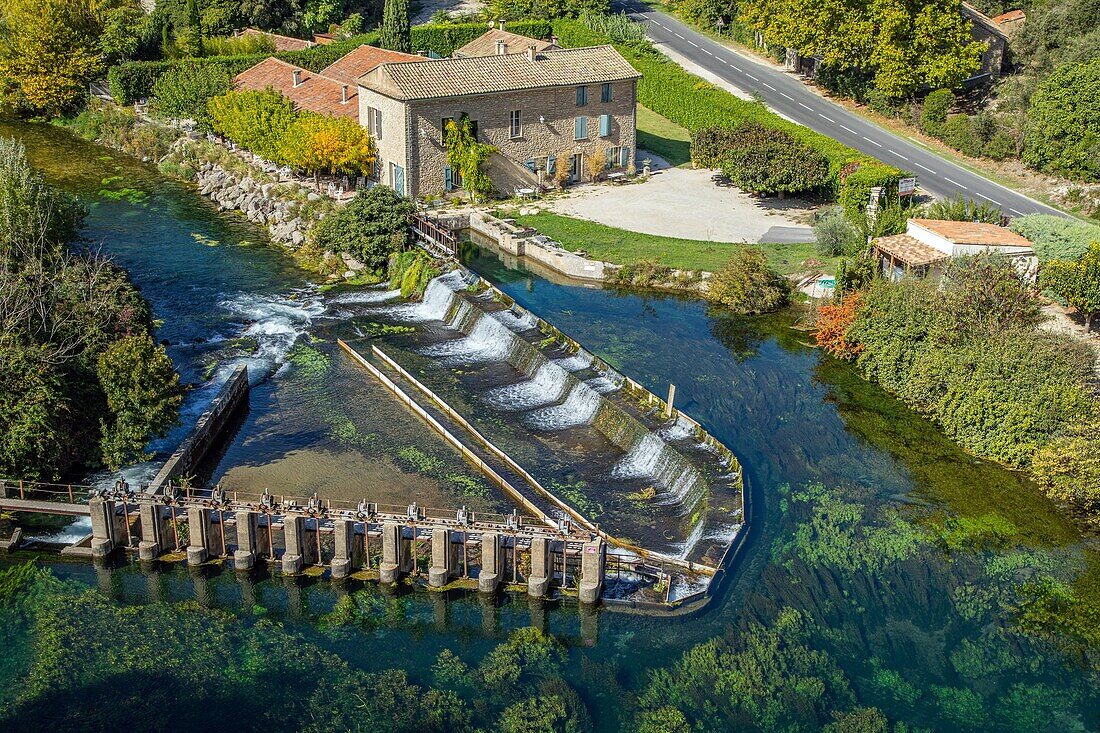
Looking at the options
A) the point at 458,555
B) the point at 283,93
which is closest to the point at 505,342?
the point at 458,555

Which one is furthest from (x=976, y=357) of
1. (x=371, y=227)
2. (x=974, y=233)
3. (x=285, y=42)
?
(x=285, y=42)

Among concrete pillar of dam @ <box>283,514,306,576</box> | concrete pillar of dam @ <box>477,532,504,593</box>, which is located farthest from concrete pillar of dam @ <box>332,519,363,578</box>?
concrete pillar of dam @ <box>477,532,504,593</box>

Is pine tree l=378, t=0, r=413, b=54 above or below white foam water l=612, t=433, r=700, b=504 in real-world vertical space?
above

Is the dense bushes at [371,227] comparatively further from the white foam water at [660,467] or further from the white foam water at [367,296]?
the white foam water at [660,467]

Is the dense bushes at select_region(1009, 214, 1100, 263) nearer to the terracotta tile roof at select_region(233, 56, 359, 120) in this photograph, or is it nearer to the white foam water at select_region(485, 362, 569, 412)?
the white foam water at select_region(485, 362, 569, 412)

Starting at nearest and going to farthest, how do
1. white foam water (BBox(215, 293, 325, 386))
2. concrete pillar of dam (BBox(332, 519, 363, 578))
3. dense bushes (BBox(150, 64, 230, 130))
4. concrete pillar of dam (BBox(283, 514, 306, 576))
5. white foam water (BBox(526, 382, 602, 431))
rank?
concrete pillar of dam (BBox(332, 519, 363, 578)), concrete pillar of dam (BBox(283, 514, 306, 576)), white foam water (BBox(526, 382, 602, 431)), white foam water (BBox(215, 293, 325, 386)), dense bushes (BBox(150, 64, 230, 130))

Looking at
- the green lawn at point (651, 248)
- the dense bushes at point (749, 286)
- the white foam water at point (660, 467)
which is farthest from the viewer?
the green lawn at point (651, 248)

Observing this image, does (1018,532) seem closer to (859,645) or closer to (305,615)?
(859,645)

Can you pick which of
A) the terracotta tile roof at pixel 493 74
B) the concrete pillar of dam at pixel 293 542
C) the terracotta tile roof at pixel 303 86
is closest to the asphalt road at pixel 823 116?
the terracotta tile roof at pixel 493 74
